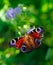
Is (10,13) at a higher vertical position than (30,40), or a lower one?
higher

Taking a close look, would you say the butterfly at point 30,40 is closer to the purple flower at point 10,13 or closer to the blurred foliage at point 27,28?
the blurred foliage at point 27,28

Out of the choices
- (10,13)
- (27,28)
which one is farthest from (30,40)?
(10,13)

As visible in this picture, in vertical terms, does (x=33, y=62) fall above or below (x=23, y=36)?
below

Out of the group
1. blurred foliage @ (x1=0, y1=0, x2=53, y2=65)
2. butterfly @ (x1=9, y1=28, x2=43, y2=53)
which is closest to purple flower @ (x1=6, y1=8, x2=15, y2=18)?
blurred foliage @ (x1=0, y1=0, x2=53, y2=65)

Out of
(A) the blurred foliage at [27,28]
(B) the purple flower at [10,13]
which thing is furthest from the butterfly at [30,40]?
(B) the purple flower at [10,13]

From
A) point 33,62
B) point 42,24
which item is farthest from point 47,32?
point 33,62

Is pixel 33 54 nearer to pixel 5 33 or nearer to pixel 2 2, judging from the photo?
pixel 5 33

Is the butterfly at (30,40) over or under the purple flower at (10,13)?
under

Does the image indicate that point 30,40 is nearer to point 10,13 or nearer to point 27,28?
point 27,28
